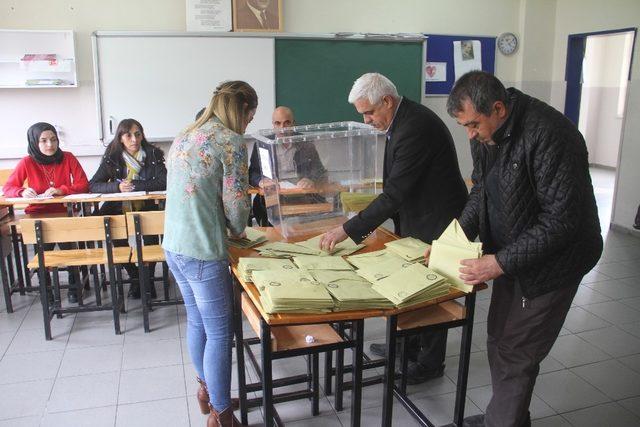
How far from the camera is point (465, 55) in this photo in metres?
6.08

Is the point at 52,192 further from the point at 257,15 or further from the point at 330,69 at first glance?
the point at 330,69

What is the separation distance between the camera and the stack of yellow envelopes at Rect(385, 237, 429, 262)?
2.03 metres

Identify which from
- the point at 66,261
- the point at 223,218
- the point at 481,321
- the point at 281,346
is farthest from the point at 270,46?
the point at 281,346

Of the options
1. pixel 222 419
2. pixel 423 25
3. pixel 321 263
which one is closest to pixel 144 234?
pixel 222 419

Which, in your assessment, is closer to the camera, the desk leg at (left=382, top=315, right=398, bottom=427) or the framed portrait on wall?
the desk leg at (left=382, top=315, right=398, bottom=427)

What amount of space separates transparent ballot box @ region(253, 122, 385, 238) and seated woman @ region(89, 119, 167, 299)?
65.1 inches

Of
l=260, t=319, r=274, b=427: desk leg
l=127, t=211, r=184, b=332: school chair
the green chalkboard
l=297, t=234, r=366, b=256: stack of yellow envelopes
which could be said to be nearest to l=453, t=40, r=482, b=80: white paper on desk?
the green chalkboard

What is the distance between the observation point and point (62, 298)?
12.6 ft

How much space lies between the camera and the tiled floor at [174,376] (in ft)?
7.86

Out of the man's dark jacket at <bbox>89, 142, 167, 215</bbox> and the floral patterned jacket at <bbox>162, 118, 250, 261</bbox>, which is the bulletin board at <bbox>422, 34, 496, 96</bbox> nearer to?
the man's dark jacket at <bbox>89, 142, 167, 215</bbox>

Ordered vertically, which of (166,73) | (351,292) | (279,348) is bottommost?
(279,348)

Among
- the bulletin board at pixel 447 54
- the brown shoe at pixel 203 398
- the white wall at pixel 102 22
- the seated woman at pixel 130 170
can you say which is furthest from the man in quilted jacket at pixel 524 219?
the bulletin board at pixel 447 54

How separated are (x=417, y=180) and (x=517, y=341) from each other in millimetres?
768

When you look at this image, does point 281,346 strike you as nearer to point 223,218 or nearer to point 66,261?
point 223,218
